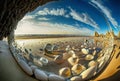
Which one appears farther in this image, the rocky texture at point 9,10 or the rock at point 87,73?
the rock at point 87,73

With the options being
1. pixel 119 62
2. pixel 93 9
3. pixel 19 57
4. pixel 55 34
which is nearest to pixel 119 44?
pixel 119 62

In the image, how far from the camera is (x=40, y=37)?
401 centimetres

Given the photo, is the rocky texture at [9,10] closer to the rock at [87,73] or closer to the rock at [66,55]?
the rock at [66,55]

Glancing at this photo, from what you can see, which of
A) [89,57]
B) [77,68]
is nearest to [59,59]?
[77,68]

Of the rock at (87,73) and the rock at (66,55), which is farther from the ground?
the rock at (66,55)

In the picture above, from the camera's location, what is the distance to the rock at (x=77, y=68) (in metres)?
3.92

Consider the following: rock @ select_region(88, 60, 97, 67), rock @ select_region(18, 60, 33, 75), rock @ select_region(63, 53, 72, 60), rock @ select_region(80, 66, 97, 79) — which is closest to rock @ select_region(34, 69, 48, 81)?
rock @ select_region(18, 60, 33, 75)

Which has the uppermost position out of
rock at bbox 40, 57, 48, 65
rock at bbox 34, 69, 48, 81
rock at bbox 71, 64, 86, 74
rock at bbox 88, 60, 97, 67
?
rock at bbox 40, 57, 48, 65

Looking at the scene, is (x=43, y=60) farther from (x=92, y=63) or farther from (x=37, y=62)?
(x=92, y=63)

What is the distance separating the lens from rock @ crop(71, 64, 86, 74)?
3.92 m

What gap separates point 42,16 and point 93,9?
1.93 feet

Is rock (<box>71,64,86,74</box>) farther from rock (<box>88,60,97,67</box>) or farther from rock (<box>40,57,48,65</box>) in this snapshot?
rock (<box>40,57,48,65</box>)

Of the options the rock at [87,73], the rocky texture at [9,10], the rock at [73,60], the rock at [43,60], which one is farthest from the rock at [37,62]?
the rocky texture at [9,10]

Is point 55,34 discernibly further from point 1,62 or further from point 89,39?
point 1,62
